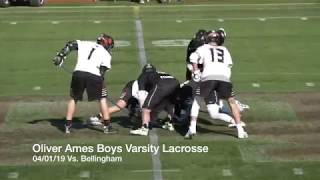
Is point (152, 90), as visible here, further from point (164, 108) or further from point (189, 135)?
point (189, 135)

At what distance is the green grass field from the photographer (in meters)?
11.4

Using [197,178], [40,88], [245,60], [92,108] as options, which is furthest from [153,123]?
[245,60]

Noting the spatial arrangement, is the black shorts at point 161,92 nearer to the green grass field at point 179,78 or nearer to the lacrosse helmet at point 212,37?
the green grass field at point 179,78

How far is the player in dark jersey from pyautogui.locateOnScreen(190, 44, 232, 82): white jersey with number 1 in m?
0.74

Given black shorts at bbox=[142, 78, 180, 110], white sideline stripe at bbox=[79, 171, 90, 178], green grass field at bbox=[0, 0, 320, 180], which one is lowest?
green grass field at bbox=[0, 0, 320, 180]

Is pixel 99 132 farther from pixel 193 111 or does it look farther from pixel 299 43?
pixel 299 43

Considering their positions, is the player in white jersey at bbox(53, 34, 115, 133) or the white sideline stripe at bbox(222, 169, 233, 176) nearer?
the white sideline stripe at bbox(222, 169, 233, 176)

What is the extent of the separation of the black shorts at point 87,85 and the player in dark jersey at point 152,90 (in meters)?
0.69

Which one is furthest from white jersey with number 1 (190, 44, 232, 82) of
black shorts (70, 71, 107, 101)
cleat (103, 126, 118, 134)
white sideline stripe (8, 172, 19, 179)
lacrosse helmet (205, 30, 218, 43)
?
white sideline stripe (8, 172, 19, 179)

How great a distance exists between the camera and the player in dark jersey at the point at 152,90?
1307 centimetres

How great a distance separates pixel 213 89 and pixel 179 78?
5.02 meters

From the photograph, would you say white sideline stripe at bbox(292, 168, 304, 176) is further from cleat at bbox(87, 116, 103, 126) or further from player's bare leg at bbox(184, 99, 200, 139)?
cleat at bbox(87, 116, 103, 126)

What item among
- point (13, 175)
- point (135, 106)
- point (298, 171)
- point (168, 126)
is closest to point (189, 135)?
point (168, 126)

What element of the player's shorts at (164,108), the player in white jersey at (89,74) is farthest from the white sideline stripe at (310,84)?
the player in white jersey at (89,74)
